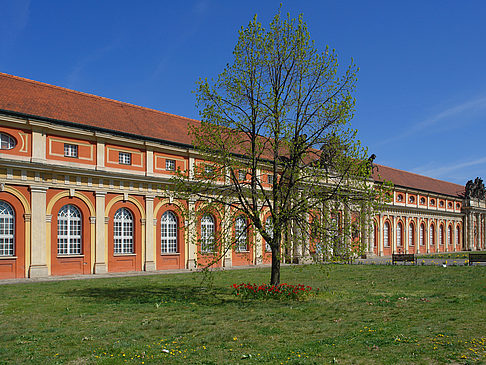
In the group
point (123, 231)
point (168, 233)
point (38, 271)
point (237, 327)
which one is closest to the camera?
point (237, 327)

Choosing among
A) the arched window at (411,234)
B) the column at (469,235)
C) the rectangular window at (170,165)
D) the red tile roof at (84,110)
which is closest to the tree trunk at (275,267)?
the rectangular window at (170,165)

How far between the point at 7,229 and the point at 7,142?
4.55m

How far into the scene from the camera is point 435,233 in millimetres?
67125

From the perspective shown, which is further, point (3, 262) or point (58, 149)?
point (58, 149)

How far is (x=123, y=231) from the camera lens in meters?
28.4

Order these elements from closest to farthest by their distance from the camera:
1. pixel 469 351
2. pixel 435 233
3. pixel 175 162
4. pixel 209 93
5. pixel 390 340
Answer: pixel 469 351
pixel 390 340
pixel 209 93
pixel 175 162
pixel 435 233

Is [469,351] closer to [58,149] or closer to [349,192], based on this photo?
[349,192]

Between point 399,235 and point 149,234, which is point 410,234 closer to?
point 399,235

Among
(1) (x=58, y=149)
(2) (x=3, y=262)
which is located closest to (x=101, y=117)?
(1) (x=58, y=149)

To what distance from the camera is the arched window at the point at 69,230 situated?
2545cm

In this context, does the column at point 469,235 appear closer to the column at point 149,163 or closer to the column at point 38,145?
the column at point 149,163

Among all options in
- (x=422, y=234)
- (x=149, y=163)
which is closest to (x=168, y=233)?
(x=149, y=163)

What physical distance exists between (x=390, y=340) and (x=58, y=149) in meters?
21.5

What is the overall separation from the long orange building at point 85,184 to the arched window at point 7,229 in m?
0.05
